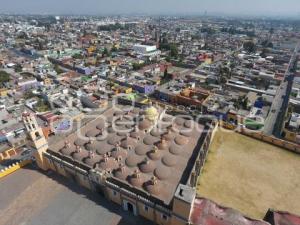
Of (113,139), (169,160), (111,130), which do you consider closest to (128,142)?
(113,139)

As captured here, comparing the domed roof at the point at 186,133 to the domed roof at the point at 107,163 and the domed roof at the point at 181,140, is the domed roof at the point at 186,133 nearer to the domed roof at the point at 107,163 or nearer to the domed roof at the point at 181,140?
the domed roof at the point at 181,140

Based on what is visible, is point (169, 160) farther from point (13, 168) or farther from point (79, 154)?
point (13, 168)

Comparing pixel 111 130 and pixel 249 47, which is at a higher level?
pixel 111 130

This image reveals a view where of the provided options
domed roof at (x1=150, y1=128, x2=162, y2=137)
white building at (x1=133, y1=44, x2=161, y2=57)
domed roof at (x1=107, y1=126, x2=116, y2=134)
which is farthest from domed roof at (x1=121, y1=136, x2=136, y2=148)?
white building at (x1=133, y1=44, x2=161, y2=57)

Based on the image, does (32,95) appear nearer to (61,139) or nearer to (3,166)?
(3,166)

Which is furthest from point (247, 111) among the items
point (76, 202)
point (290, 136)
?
point (76, 202)

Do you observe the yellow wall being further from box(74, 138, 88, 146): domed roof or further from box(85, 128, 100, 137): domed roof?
box(85, 128, 100, 137): domed roof
